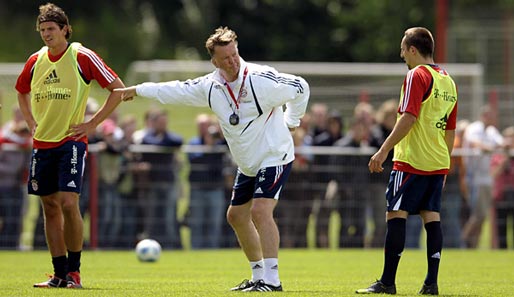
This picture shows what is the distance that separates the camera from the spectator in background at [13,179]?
17281mm

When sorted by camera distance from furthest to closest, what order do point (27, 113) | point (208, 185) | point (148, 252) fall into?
point (208, 185)
point (148, 252)
point (27, 113)

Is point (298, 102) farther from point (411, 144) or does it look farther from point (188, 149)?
point (188, 149)

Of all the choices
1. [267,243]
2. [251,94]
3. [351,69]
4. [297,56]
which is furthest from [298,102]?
[297,56]

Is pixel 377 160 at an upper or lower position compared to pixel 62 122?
lower

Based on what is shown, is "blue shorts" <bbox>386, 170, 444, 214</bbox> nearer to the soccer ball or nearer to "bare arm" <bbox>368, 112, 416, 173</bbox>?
"bare arm" <bbox>368, 112, 416, 173</bbox>

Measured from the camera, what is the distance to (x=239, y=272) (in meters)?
13.2

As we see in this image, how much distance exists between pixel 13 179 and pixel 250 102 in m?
8.16

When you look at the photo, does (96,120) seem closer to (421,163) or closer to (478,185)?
(421,163)

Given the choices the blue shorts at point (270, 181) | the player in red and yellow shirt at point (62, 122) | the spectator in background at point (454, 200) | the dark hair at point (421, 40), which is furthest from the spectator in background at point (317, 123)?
the dark hair at point (421, 40)

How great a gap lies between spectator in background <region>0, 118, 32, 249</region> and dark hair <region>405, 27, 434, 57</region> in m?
8.60

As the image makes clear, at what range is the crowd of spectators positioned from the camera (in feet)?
57.6

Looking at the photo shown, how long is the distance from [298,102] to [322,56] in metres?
33.2

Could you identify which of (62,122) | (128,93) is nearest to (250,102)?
(128,93)

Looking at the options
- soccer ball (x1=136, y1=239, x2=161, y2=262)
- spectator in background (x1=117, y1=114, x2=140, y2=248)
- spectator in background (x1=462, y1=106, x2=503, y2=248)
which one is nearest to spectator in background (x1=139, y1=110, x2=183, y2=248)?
spectator in background (x1=117, y1=114, x2=140, y2=248)
